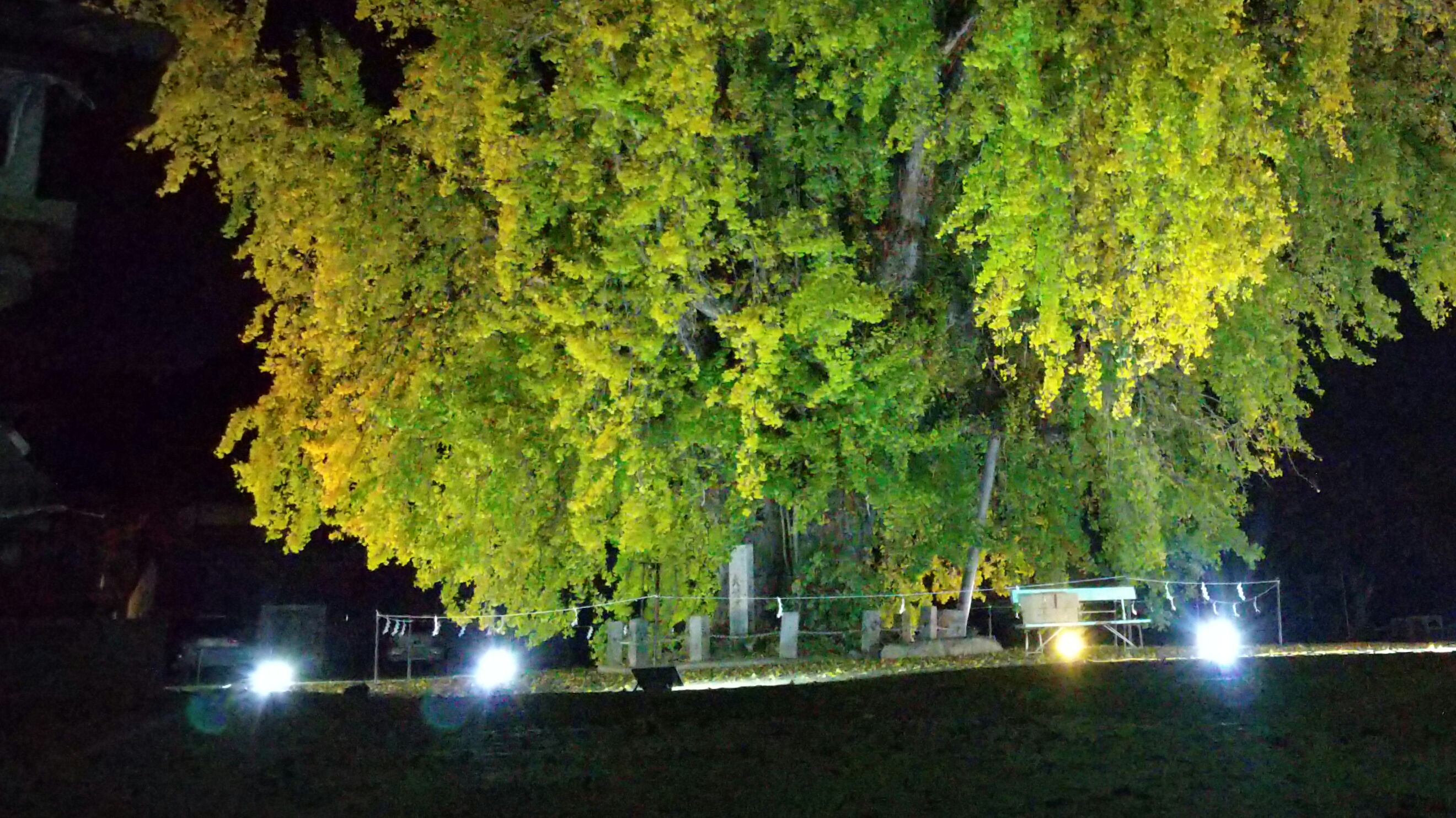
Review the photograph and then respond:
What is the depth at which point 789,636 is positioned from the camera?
19.6m

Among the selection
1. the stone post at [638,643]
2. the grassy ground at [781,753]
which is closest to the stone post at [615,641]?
the stone post at [638,643]

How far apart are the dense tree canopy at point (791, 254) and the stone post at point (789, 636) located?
1.34 m

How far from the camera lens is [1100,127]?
51.9 ft

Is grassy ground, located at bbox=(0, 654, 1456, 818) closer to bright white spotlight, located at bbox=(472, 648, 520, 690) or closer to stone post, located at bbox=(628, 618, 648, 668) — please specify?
bright white spotlight, located at bbox=(472, 648, 520, 690)

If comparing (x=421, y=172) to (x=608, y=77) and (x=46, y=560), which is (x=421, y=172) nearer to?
(x=608, y=77)

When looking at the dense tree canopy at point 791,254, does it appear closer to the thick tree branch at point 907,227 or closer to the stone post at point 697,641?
the thick tree branch at point 907,227

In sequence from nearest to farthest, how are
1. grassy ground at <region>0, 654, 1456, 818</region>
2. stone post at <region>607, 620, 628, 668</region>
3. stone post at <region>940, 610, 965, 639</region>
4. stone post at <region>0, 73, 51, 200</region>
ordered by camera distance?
1. stone post at <region>0, 73, 51, 200</region>
2. grassy ground at <region>0, 654, 1456, 818</region>
3. stone post at <region>607, 620, 628, 668</region>
4. stone post at <region>940, 610, 965, 639</region>

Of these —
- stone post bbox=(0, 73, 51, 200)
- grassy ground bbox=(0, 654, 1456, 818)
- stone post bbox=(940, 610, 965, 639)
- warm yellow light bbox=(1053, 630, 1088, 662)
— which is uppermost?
stone post bbox=(0, 73, 51, 200)

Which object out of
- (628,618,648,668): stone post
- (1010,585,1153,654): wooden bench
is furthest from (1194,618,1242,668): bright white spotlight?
(628,618,648,668): stone post

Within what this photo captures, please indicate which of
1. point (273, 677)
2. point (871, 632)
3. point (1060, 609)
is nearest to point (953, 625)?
point (1060, 609)

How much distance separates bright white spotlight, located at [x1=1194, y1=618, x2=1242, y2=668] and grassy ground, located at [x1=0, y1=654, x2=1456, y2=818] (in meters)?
3.42

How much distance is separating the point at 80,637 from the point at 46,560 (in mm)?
435

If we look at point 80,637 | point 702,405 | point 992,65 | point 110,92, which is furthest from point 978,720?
point 702,405

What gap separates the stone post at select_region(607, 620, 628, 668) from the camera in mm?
21281
